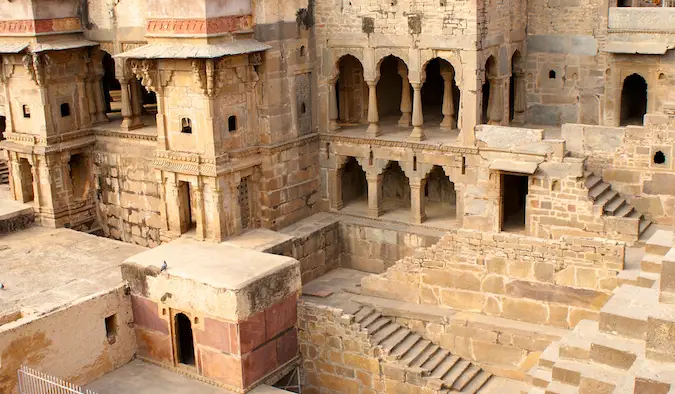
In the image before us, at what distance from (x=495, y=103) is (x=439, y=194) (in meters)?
2.80

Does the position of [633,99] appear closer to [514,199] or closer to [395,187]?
[514,199]

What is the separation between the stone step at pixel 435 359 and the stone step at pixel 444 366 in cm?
4

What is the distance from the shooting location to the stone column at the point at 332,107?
67.8 ft

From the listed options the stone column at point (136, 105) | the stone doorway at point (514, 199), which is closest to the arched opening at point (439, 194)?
the stone doorway at point (514, 199)

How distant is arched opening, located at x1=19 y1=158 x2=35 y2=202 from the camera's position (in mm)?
22078

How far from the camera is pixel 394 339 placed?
16.9 meters

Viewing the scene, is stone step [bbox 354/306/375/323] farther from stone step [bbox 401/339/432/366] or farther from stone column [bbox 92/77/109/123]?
stone column [bbox 92/77/109/123]

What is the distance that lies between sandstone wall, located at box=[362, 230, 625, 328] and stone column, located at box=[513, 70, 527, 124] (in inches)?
204

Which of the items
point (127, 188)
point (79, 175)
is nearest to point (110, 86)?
point (79, 175)

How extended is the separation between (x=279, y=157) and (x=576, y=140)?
22.2 feet

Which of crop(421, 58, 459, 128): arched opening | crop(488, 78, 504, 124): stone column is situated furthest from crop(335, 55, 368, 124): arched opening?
crop(488, 78, 504, 124): stone column

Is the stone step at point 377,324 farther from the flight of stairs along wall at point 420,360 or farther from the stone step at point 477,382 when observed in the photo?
the stone step at point 477,382

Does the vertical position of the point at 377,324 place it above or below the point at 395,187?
below

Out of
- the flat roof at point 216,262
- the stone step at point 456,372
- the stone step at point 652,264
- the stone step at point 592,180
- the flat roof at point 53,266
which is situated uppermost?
the stone step at point 592,180
